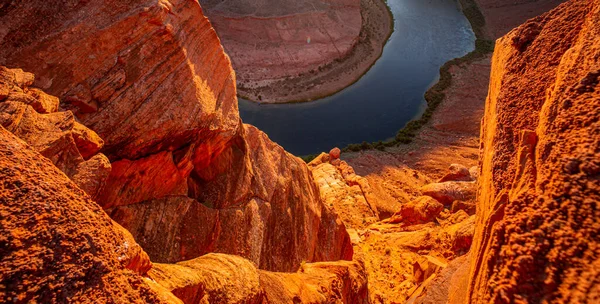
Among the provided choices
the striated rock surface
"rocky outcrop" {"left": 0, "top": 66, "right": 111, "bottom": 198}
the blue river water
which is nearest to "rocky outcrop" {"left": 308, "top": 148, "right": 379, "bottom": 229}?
the striated rock surface

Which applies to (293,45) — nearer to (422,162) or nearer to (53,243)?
(422,162)

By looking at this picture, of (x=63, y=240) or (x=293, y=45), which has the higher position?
(x=293, y=45)

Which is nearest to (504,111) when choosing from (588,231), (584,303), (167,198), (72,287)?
(588,231)

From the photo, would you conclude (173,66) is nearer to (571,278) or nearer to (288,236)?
(288,236)

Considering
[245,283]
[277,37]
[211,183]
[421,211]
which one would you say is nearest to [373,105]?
[277,37]

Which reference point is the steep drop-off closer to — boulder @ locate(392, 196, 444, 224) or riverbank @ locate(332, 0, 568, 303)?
riverbank @ locate(332, 0, 568, 303)

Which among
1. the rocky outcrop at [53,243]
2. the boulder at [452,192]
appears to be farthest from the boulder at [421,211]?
the rocky outcrop at [53,243]
